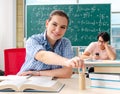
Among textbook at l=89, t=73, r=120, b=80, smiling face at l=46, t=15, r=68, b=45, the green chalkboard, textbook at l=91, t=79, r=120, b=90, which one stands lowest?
textbook at l=91, t=79, r=120, b=90

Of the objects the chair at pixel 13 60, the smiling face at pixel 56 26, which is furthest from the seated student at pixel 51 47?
the chair at pixel 13 60

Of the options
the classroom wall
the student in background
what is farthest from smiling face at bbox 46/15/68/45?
the classroom wall

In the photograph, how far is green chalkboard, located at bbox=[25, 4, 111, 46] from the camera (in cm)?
494

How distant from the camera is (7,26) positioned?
16.6 ft

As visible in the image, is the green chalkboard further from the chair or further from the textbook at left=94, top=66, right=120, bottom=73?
the textbook at left=94, top=66, right=120, bottom=73

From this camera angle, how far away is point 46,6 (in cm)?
504

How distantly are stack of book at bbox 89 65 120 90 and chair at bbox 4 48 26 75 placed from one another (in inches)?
45.7

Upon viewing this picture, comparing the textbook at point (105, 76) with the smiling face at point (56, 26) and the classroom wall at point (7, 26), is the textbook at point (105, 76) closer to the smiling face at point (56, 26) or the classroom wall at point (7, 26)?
the smiling face at point (56, 26)

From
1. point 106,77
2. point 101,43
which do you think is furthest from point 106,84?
point 101,43

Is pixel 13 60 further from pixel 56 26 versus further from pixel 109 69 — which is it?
pixel 109 69

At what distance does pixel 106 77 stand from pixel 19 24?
13.4ft

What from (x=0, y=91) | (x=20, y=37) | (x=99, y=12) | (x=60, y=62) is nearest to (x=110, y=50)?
(x=99, y=12)

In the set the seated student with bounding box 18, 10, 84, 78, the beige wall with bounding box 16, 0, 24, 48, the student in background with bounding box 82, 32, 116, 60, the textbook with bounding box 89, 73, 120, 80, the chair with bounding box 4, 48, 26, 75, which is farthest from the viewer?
the beige wall with bounding box 16, 0, 24, 48

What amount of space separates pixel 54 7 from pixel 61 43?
3069 mm
